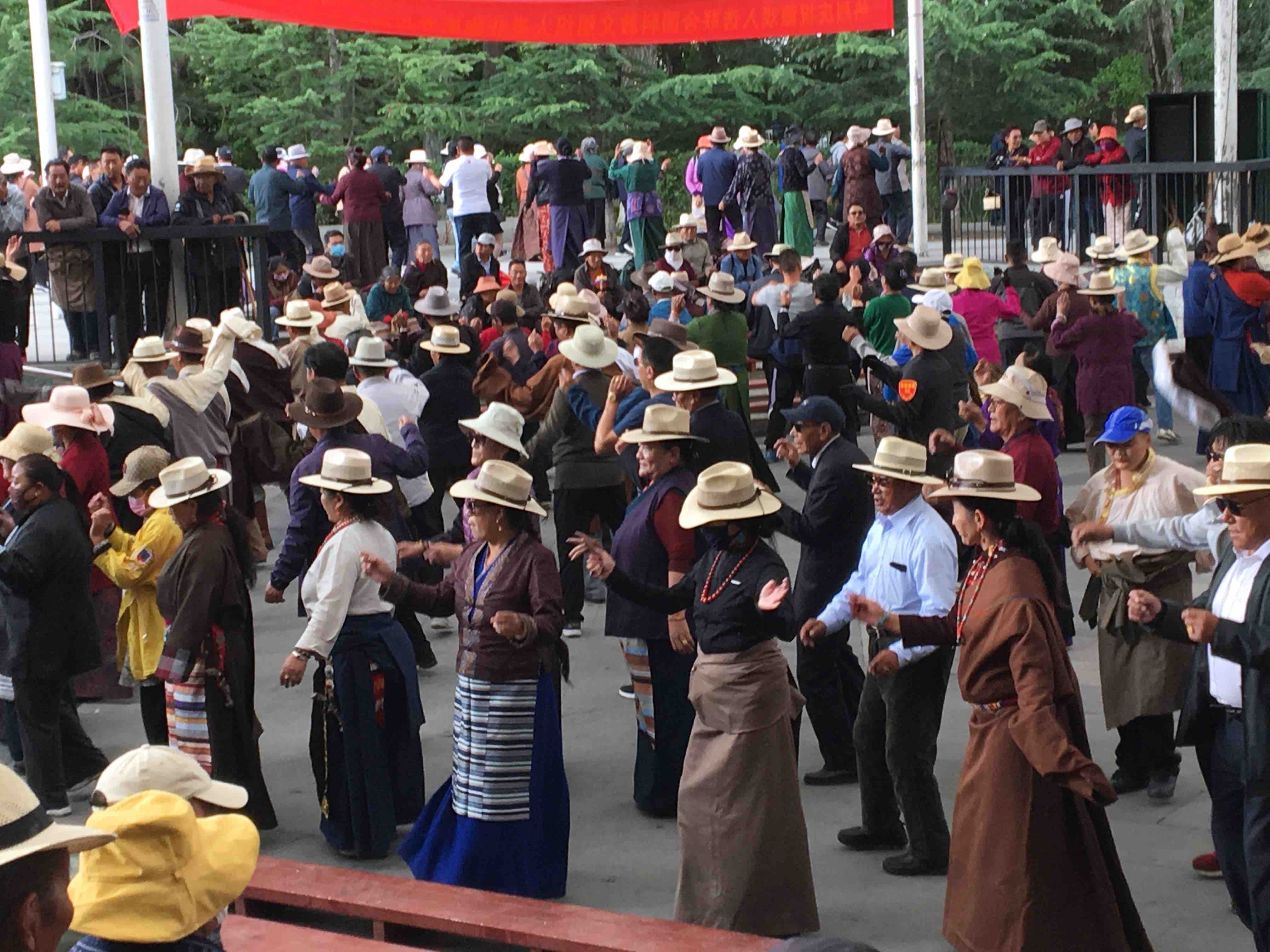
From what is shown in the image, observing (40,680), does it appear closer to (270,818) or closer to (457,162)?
(270,818)

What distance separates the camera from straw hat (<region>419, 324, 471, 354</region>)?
12.1 metres

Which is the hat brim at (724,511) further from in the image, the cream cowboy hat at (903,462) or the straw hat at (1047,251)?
the straw hat at (1047,251)

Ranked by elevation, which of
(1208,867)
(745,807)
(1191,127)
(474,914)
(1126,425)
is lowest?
(1208,867)

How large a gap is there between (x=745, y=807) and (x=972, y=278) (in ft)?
31.6

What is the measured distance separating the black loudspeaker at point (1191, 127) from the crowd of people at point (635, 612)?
10.4 metres

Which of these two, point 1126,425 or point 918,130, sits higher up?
point 918,130

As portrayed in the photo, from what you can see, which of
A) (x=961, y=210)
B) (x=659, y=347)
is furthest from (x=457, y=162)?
(x=659, y=347)

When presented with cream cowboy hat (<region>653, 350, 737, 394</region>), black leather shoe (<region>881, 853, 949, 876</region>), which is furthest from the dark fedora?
black leather shoe (<region>881, 853, 949, 876</region>)

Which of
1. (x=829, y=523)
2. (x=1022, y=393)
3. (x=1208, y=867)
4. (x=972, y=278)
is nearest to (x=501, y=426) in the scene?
(x=829, y=523)

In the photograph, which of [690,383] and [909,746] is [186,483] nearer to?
[690,383]

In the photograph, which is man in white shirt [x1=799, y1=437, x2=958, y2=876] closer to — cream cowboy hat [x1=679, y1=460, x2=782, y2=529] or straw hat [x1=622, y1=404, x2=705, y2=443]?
cream cowboy hat [x1=679, y1=460, x2=782, y2=529]

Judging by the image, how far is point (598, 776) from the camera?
350 inches

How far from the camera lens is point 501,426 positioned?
28.1 feet

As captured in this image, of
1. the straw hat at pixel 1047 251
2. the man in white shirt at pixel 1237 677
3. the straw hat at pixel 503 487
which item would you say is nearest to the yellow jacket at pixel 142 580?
the straw hat at pixel 503 487
